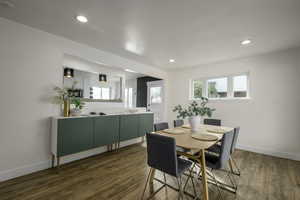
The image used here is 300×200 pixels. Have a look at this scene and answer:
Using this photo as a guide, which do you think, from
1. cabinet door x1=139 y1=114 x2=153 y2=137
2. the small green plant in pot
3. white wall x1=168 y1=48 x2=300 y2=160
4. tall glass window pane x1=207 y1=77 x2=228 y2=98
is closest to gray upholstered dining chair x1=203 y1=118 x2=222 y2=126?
white wall x1=168 y1=48 x2=300 y2=160

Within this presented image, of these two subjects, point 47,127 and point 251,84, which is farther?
point 251,84

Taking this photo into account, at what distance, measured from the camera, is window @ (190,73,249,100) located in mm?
3674

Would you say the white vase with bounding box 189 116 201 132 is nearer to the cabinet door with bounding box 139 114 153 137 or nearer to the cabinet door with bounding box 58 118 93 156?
the cabinet door with bounding box 139 114 153 137

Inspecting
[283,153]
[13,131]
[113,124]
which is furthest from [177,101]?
[13,131]

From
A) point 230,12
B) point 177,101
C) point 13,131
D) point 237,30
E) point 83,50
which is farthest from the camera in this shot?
point 177,101

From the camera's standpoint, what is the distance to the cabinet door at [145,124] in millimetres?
3781

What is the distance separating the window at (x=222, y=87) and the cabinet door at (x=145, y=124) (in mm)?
1658

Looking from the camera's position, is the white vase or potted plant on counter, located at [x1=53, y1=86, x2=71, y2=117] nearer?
the white vase

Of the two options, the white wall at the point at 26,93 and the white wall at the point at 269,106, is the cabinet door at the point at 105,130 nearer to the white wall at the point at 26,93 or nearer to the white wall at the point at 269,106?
the white wall at the point at 26,93

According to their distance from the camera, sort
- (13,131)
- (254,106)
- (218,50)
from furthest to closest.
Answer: (254,106) → (218,50) → (13,131)

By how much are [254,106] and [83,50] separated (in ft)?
13.7

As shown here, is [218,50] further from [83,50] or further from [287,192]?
[83,50]

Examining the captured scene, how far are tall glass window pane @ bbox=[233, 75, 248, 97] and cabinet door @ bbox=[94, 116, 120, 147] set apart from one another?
3257 millimetres

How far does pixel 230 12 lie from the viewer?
1769 millimetres
